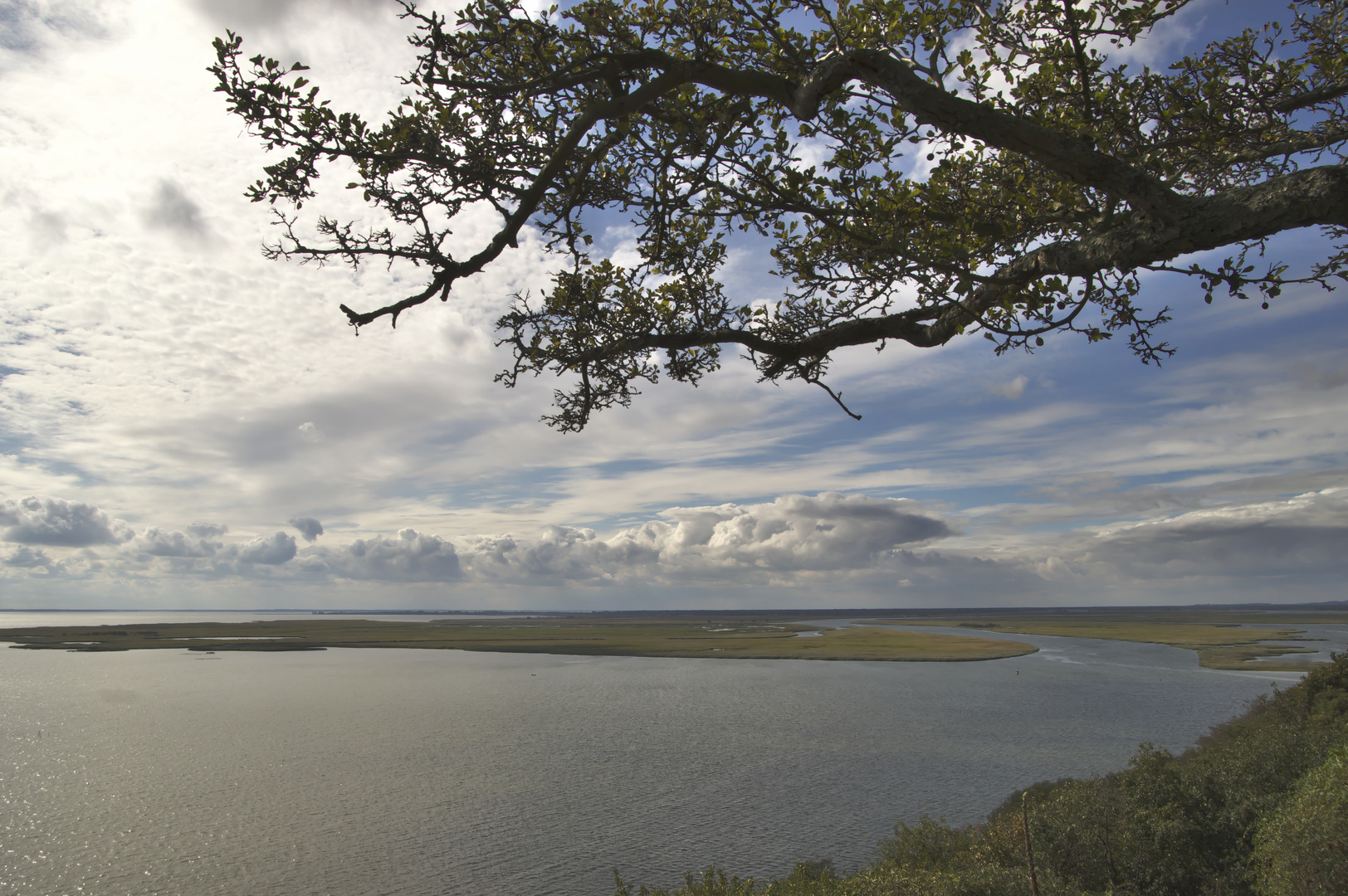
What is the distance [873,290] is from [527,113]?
4859 mm

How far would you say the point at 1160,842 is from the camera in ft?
33.6

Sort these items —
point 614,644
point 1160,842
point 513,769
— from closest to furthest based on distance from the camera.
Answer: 1. point 1160,842
2. point 513,769
3. point 614,644

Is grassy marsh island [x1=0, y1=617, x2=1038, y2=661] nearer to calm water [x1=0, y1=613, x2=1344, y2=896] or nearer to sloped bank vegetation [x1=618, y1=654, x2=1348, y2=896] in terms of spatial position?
calm water [x1=0, y1=613, x2=1344, y2=896]

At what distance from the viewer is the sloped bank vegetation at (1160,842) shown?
7.43 m

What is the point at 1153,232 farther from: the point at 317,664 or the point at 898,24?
the point at 317,664

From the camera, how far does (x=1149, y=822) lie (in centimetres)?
1057

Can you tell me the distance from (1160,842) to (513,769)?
2159 cm

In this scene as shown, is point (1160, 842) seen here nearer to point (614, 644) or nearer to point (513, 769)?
point (513, 769)

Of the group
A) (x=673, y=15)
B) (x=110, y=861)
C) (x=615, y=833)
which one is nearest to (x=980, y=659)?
(x=615, y=833)

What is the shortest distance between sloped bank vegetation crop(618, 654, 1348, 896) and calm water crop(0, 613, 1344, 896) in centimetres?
620

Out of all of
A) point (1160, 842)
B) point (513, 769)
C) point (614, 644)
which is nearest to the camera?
point (1160, 842)

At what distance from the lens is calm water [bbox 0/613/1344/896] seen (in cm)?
1769

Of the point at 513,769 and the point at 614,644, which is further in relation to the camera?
the point at 614,644

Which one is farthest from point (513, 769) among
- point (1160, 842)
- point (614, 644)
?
point (614, 644)
